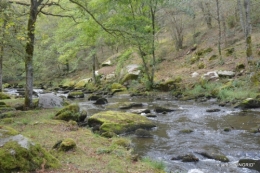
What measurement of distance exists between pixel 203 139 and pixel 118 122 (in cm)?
360

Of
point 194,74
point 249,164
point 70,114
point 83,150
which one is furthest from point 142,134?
point 194,74

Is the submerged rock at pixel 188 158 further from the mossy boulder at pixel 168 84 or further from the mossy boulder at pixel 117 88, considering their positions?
the mossy boulder at pixel 117 88

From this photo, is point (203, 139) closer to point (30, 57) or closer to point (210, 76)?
point (30, 57)

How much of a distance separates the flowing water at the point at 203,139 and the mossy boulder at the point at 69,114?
322 centimetres

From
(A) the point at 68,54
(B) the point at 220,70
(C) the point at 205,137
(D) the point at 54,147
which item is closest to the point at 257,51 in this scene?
(B) the point at 220,70

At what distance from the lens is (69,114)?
40.7 ft

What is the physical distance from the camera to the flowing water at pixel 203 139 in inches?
308

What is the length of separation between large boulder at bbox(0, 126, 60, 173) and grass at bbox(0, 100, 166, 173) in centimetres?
31

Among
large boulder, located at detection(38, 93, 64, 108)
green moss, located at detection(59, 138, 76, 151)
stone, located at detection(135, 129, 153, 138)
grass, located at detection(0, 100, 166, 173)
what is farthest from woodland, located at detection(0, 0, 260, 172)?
stone, located at detection(135, 129, 153, 138)

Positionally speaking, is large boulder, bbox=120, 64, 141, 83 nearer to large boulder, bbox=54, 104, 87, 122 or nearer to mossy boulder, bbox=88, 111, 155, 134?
large boulder, bbox=54, 104, 87, 122

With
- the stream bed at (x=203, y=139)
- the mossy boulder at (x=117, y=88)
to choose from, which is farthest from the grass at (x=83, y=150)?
the mossy boulder at (x=117, y=88)

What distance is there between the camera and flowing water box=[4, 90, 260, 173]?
781 centimetres

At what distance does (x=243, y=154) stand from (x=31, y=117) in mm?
8644

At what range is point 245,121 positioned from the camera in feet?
41.6
